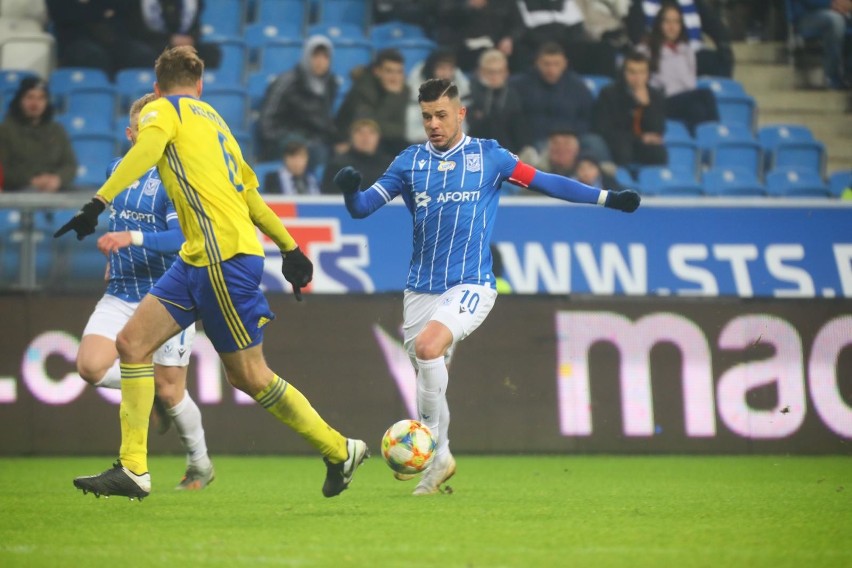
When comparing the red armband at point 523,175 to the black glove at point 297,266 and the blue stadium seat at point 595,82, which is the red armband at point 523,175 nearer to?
the black glove at point 297,266

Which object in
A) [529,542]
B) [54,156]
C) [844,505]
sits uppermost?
[54,156]

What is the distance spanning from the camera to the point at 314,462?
1052 centimetres

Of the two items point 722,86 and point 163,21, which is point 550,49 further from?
point 163,21

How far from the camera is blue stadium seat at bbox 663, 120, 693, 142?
15.1 meters

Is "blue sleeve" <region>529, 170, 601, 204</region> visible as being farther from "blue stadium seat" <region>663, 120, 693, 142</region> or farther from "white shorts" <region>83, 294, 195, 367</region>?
"blue stadium seat" <region>663, 120, 693, 142</region>

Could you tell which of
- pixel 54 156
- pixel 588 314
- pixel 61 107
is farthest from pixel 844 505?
pixel 61 107

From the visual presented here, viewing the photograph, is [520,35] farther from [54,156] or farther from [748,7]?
[54,156]

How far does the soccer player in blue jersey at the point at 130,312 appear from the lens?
8.12 metres

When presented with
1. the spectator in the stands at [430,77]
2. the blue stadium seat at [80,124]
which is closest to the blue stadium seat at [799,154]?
the spectator in the stands at [430,77]

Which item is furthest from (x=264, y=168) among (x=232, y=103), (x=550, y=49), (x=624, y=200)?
(x=624, y=200)

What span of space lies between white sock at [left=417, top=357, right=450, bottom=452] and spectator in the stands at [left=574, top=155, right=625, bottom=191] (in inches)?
246

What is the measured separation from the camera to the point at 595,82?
50.4 ft

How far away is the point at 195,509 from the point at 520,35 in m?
9.64

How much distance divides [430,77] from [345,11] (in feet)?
8.36
